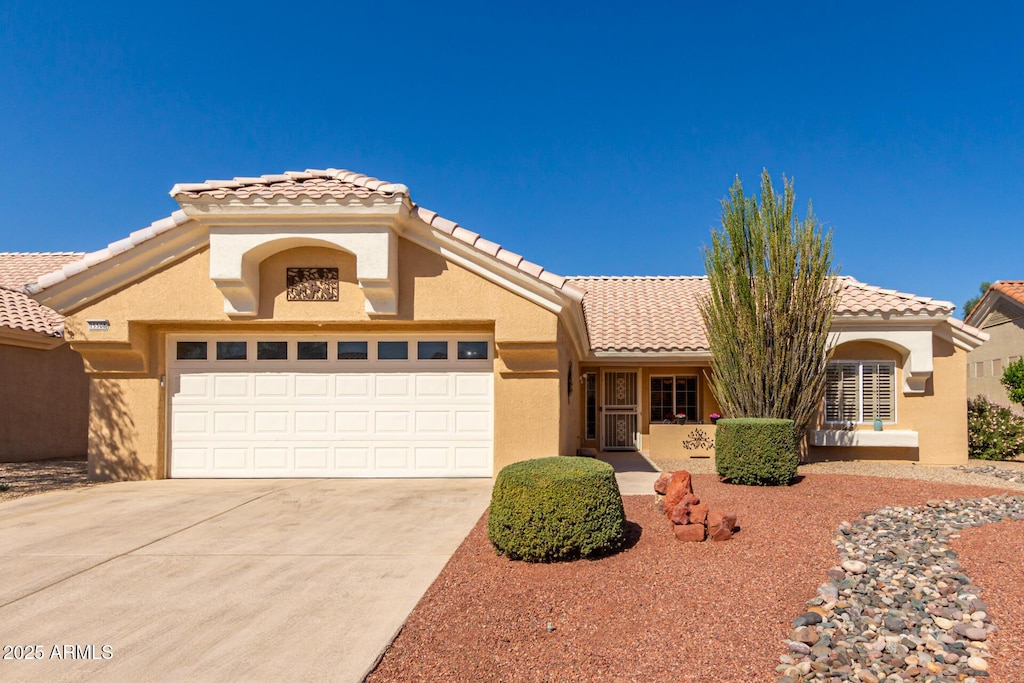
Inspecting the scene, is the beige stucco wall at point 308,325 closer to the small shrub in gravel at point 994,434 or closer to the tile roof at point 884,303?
the tile roof at point 884,303

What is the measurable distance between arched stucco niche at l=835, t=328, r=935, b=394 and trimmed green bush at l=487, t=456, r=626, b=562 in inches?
376

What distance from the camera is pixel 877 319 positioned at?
13.1 metres

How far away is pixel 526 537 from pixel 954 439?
41.0 feet

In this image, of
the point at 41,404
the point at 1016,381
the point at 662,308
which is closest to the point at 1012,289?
the point at 1016,381

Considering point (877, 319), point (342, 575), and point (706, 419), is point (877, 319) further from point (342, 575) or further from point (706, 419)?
point (342, 575)

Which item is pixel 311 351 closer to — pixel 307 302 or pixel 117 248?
pixel 307 302

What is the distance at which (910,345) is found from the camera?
1320cm

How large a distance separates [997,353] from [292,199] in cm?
2306

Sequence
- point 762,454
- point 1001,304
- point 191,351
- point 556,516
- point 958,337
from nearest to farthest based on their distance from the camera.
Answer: point 556,516
point 762,454
point 191,351
point 958,337
point 1001,304

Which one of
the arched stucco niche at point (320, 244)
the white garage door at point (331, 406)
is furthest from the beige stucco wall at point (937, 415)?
the arched stucco niche at point (320, 244)

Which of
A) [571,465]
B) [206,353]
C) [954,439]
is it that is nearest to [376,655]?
[571,465]

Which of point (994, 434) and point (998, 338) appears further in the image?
point (998, 338)

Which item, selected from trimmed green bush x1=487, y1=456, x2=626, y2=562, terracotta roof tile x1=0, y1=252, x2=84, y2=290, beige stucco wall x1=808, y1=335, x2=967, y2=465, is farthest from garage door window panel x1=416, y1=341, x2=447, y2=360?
terracotta roof tile x1=0, y1=252, x2=84, y2=290

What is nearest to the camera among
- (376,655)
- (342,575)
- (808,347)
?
(376,655)
